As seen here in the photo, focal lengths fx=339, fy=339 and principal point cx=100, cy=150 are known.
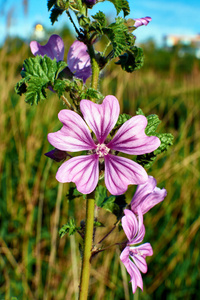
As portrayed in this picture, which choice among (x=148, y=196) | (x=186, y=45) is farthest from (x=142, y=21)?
(x=186, y=45)

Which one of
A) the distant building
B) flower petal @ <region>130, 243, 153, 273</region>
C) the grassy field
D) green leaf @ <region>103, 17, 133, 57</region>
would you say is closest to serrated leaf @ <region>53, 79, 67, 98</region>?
green leaf @ <region>103, 17, 133, 57</region>

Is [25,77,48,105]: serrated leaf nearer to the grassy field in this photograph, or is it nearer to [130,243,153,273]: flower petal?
[130,243,153,273]: flower petal

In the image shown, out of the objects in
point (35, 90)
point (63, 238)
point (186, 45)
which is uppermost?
point (186, 45)

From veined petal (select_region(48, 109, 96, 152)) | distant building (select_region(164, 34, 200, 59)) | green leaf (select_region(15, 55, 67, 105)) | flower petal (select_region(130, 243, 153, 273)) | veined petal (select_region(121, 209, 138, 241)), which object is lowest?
flower petal (select_region(130, 243, 153, 273))

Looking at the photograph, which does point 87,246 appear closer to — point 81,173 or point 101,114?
point 81,173

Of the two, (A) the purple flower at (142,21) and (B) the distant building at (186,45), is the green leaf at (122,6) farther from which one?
(B) the distant building at (186,45)

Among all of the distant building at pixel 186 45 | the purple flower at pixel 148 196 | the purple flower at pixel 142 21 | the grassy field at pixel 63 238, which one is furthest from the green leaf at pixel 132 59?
the distant building at pixel 186 45

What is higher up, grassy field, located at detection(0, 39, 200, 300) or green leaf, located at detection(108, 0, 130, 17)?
green leaf, located at detection(108, 0, 130, 17)

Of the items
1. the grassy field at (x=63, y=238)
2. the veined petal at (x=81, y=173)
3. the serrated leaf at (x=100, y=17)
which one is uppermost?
the serrated leaf at (x=100, y=17)
